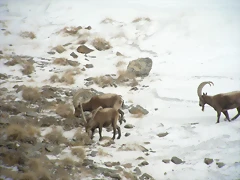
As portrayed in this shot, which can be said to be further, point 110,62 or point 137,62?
point 110,62

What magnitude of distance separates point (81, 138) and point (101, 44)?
8337 mm

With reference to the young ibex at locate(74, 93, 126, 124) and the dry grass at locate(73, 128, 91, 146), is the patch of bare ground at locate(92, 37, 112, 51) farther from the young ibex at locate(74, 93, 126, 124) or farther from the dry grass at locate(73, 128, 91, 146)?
the dry grass at locate(73, 128, 91, 146)

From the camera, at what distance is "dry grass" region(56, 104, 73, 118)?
8281mm

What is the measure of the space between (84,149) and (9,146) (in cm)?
160

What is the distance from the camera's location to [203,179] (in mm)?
5527

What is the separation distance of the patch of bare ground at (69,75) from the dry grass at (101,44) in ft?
9.20

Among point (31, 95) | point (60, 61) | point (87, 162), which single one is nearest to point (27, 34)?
point (60, 61)

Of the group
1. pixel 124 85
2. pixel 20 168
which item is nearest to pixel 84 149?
pixel 20 168

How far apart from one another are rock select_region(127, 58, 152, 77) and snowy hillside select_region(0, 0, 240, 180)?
315 mm

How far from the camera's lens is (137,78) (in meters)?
11.6

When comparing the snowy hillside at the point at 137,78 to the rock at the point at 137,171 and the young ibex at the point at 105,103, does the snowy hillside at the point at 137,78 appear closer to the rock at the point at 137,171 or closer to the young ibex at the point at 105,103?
the rock at the point at 137,171

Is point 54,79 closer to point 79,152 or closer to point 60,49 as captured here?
point 60,49

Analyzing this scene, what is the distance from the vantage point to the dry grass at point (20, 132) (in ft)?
22.3

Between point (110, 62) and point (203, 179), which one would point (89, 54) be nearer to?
point (110, 62)
